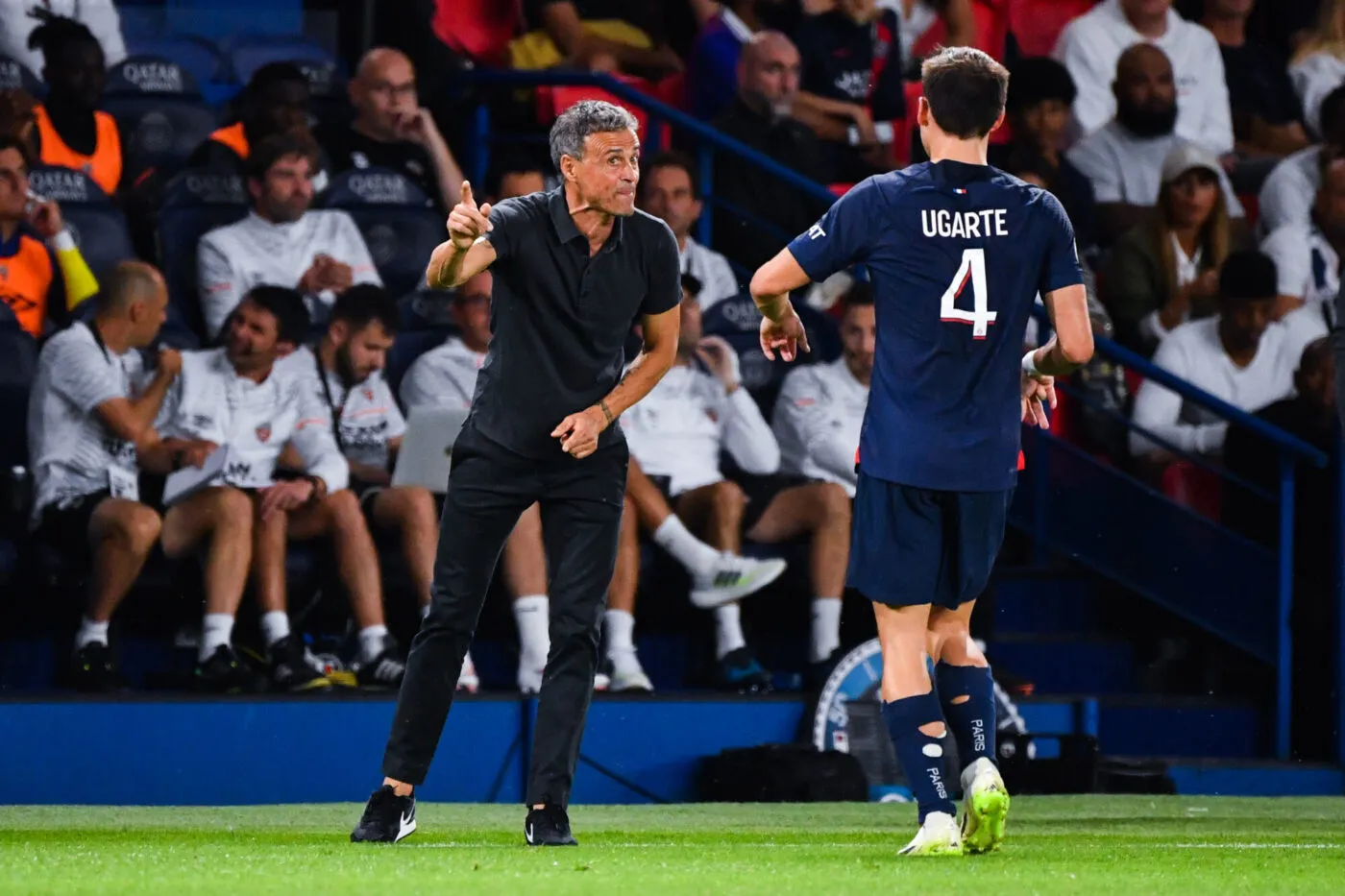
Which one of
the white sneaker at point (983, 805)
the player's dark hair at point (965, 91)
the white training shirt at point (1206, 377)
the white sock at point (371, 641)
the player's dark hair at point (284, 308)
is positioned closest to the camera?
the white sneaker at point (983, 805)

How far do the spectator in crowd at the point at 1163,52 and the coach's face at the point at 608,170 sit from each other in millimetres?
7481

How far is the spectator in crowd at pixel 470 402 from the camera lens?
919 centimetres

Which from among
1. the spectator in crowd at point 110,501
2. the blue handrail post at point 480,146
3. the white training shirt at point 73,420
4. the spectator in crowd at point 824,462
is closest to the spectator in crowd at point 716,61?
the blue handrail post at point 480,146

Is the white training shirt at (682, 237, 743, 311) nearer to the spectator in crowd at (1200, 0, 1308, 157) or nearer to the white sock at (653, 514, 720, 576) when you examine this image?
the white sock at (653, 514, 720, 576)

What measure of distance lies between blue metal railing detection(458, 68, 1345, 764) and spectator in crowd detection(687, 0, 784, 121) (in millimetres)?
798

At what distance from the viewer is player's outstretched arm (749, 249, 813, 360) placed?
17.3ft

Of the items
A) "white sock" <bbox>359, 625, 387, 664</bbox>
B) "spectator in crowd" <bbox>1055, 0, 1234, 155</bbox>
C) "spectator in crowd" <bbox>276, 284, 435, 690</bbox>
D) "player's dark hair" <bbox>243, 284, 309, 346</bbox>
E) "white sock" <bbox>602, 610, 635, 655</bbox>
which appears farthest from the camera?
"spectator in crowd" <bbox>1055, 0, 1234, 155</bbox>

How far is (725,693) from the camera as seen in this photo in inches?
370

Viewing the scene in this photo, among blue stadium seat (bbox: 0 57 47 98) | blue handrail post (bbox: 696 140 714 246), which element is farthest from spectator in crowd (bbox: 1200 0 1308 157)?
blue stadium seat (bbox: 0 57 47 98)

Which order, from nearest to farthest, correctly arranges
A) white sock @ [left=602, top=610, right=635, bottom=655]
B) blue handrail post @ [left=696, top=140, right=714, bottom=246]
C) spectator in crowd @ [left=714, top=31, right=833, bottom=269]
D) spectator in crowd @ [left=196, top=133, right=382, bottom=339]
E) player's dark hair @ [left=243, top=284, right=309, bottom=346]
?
player's dark hair @ [left=243, top=284, right=309, bottom=346]
white sock @ [left=602, top=610, right=635, bottom=655]
spectator in crowd @ [left=196, top=133, right=382, bottom=339]
blue handrail post @ [left=696, top=140, right=714, bottom=246]
spectator in crowd @ [left=714, top=31, right=833, bottom=269]

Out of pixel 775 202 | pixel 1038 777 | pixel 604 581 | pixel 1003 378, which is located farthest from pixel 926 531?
pixel 775 202

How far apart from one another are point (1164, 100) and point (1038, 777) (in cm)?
476

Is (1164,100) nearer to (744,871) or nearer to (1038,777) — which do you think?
(1038,777)

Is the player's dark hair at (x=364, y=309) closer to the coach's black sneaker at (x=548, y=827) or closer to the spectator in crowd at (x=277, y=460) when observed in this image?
the spectator in crowd at (x=277, y=460)
